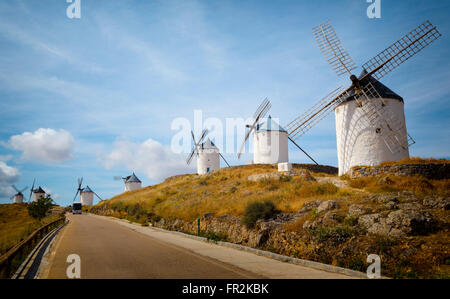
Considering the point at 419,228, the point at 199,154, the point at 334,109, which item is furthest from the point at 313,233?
the point at 199,154

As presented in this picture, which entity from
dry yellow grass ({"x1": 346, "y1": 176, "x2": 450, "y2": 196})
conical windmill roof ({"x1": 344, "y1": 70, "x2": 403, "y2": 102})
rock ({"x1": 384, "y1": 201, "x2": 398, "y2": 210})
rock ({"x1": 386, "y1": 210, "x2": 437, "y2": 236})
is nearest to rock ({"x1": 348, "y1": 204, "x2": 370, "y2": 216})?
rock ({"x1": 384, "y1": 201, "x2": 398, "y2": 210})

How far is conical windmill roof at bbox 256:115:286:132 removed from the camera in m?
43.0

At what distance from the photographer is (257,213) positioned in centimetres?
1416

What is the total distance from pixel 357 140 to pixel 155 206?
2161 centimetres

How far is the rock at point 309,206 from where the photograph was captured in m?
13.6

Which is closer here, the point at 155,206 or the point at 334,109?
the point at 334,109

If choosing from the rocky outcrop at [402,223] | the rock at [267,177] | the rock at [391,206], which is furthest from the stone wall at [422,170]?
the rocky outcrop at [402,223]

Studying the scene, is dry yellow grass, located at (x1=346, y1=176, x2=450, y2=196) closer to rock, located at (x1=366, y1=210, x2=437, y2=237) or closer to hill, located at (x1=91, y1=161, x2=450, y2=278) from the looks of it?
hill, located at (x1=91, y1=161, x2=450, y2=278)

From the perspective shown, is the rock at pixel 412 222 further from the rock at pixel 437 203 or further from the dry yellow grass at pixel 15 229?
the dry yellow grass at pixel 15 229

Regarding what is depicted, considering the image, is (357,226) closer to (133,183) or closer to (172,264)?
(172,264)

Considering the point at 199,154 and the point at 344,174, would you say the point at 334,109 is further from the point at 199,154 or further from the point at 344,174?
the point at 199,154

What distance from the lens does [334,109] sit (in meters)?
25.1

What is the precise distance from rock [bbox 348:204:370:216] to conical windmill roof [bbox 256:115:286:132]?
31.5m

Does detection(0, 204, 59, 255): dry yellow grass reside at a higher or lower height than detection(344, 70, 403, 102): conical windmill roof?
lower
